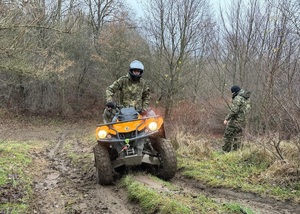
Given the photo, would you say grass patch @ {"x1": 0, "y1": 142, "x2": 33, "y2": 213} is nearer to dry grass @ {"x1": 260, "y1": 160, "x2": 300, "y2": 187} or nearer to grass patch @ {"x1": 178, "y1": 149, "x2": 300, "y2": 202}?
grass patch @ {"x1": 178, "y1": 149, "x2": 300, "y2": 202}

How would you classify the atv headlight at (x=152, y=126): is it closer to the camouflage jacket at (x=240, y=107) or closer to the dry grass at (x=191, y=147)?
the dry grass at (x=191, y=147)

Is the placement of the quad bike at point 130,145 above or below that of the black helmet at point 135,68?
below

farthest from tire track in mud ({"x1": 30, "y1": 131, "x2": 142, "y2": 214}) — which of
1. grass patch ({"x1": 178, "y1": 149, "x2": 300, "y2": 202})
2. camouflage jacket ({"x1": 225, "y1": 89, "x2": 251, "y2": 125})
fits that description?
camouflage jacket ({"x1": 225, "y1": 89, "x2": 251, "y2": 125})

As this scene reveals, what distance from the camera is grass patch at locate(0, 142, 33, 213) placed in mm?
5113

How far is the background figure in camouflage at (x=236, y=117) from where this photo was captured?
883 cm

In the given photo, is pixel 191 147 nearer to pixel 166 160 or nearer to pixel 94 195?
pixel 166 160

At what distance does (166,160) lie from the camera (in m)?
6.10

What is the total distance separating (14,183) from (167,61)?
1556 cm

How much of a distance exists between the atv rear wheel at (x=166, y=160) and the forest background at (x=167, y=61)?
185 centimetres

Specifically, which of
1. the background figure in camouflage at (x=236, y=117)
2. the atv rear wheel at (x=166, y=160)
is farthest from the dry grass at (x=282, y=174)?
the background figure in camouflage at (x=236, y=117)

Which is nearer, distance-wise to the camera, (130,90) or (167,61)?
(130,90)

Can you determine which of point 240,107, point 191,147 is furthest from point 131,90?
point 240,107

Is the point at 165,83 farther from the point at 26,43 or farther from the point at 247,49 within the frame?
the point at 26,43

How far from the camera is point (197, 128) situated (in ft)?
36.3
